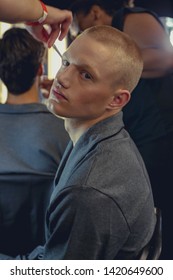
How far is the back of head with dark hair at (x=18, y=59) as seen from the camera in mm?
1740

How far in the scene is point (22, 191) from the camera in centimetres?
156

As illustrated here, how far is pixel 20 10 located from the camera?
1.21 metres

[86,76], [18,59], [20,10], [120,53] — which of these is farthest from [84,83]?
[18,59]

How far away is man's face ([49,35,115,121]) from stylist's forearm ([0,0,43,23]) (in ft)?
0.60

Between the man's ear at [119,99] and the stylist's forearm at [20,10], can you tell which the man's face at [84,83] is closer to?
the man's ear at [119,99]

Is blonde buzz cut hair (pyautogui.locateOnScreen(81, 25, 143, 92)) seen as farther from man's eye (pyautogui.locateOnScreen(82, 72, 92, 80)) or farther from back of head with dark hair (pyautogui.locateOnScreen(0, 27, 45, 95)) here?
back of head with dark hair (pyautogui.locateOnScreen(0, 27, 45, 95))

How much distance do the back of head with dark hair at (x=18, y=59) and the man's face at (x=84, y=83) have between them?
622 millimetres

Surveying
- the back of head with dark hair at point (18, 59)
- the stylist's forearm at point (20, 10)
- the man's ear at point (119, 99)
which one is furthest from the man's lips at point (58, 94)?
the back of head with dark hair at point (18, 59)

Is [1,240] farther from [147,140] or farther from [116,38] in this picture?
[116,38]

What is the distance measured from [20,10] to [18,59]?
0.54m

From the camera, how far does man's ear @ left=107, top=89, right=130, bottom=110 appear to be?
117 centimetres

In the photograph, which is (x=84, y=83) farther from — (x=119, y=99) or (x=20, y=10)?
(x=20, y=10)

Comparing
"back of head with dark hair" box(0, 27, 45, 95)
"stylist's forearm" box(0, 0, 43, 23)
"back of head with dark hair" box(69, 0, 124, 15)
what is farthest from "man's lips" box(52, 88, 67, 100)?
"back of head with dark hair" box(69, 0, 124, 15)

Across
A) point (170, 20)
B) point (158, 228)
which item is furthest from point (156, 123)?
point (170, 20)
